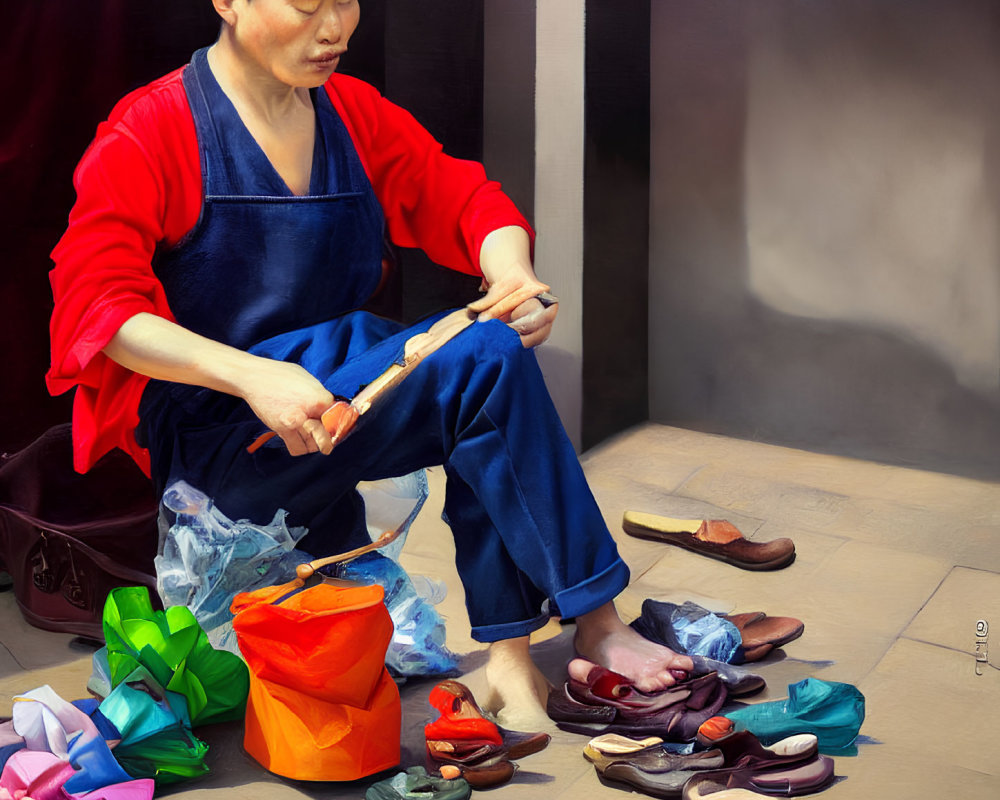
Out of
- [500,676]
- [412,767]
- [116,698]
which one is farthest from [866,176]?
[116,698]

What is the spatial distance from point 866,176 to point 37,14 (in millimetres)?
1654

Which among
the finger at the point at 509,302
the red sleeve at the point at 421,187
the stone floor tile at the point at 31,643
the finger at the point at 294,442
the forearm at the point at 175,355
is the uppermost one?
the red sleeve at the point at 421,187

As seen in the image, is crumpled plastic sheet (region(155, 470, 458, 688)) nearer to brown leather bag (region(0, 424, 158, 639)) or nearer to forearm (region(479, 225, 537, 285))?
brown leather bag (region(0, 424, 158, 639))

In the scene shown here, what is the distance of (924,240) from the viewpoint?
9.55ft

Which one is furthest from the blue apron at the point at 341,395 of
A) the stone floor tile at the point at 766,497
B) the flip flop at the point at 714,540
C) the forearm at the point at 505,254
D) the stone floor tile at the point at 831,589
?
the stone floor tile at the point at 766,497

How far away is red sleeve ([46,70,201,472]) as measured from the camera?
6.66 feet

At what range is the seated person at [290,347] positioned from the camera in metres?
2.05

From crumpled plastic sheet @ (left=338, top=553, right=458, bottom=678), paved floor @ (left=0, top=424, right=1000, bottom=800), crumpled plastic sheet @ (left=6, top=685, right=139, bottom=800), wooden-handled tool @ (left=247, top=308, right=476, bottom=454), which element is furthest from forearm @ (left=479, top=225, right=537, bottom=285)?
crumpled plastic sheet @ (left=6, top=685, right=139, bottom=800)

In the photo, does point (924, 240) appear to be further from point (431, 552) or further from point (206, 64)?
point (206, 64)

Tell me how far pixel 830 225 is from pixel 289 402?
144 cm

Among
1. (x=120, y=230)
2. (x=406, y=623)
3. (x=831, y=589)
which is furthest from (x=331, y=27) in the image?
(x=831, y=589)

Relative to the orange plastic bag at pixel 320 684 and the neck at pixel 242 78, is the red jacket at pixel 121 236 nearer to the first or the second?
the neck at pixel 242 78

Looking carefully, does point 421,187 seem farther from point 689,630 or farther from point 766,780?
point 766,780

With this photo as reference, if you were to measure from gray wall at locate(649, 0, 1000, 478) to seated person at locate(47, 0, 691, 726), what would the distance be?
3.07ft
